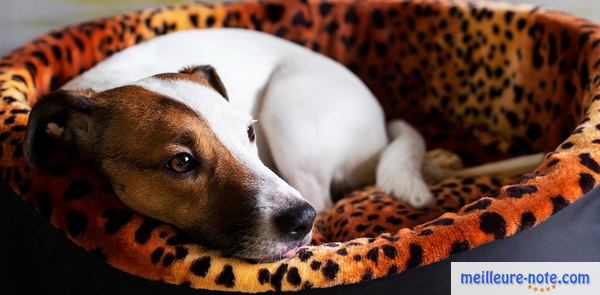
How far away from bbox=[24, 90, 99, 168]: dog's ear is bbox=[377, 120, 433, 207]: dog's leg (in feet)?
2.76

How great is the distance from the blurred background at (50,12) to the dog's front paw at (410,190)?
1319 mm

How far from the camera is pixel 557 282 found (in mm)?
1302

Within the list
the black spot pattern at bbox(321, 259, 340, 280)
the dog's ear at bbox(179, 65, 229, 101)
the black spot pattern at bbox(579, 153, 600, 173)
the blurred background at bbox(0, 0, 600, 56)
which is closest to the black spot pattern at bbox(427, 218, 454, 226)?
the black spot pattern at bbox(321, 259, 340, 280)

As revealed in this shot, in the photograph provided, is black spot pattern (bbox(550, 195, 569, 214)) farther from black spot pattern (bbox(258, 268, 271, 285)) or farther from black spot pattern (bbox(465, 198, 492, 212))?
black spot pattern (bbox(258, 268, 271, 285))

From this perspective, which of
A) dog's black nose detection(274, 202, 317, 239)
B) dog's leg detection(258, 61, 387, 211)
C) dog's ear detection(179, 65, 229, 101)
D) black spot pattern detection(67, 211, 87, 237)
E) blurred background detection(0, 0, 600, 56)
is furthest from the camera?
blurred background detection(0, 0, 600, 56)

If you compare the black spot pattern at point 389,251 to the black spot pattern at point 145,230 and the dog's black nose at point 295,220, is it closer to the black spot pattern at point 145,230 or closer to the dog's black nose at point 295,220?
the dog's black nose at point 295,220

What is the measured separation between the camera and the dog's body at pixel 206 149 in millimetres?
1146

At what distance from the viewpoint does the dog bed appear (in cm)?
118

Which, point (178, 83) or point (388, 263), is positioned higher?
point (178, 83)

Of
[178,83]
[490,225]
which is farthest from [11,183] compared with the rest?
[490,225]

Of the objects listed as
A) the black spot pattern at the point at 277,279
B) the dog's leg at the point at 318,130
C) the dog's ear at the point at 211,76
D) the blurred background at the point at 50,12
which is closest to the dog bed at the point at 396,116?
the black spot pattern at the point at 277,279

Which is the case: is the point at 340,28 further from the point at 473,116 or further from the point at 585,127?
the point at 585,127

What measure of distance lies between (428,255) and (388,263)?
8 cm

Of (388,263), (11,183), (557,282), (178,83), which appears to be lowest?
(557,282)
